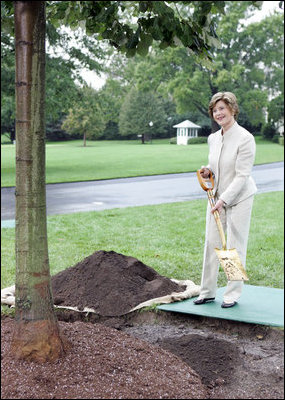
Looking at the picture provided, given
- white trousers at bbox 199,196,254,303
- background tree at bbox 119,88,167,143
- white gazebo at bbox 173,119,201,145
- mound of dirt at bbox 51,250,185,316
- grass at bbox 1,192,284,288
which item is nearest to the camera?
white trousers at bbox 199,196,254,303

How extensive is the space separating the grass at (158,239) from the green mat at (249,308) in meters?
0.63

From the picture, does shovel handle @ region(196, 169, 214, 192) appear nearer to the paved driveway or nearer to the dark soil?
the dark soil

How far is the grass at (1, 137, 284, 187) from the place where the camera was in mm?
19153

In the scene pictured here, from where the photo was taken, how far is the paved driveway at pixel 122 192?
1183 centimetres

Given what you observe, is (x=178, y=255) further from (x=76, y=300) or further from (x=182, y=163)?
(x=182, y=163)

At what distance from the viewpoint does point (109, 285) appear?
5.03 meters

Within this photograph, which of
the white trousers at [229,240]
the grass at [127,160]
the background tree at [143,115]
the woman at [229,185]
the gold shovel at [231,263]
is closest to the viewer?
the gold shovel at [231,263]

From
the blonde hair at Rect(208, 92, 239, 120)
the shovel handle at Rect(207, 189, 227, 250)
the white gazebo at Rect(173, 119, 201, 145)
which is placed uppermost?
the white gazebo at Rect(173, 119, 201, 145)

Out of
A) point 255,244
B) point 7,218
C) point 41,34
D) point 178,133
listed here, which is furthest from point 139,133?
point 41,34

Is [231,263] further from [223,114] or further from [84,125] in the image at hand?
[84,125]

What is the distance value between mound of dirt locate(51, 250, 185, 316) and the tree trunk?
4.72ft

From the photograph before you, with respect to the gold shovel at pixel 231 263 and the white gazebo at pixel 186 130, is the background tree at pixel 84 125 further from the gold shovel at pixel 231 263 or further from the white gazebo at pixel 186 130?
the gold shovel at pixel 231 263

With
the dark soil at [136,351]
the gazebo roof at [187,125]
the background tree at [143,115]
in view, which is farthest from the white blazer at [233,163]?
the background tree at [143,115]

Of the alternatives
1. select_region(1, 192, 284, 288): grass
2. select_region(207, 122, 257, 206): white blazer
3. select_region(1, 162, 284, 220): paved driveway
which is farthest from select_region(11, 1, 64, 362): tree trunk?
select_region(1, 162, 284, 220): paved driveway
